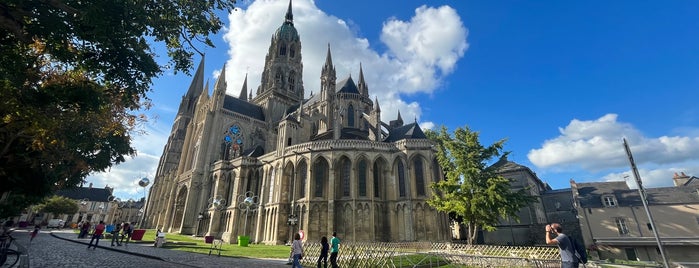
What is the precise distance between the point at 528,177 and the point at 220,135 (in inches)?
1631

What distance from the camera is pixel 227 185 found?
37.3 m

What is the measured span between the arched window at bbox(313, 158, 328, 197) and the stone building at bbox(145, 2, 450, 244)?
0.10m

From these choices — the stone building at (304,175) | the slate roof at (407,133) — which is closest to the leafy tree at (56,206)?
the stone building at (304,175)

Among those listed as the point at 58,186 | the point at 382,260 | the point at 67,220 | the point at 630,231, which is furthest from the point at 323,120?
the point at 67,220

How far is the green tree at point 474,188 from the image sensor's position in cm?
2223

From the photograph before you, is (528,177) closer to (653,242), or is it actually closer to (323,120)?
(653,242)

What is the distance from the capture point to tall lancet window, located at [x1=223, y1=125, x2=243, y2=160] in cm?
4256

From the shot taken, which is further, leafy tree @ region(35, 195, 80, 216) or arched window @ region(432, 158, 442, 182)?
leafy tree @ region(35, 195, 80, 216)

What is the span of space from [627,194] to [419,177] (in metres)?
21.1

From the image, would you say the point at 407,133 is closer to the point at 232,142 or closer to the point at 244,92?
the point at 232,142

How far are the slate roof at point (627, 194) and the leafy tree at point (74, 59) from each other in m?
37.9

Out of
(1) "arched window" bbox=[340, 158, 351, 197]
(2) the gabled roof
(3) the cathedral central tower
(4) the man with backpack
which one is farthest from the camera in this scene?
(3) the cathedral central tower

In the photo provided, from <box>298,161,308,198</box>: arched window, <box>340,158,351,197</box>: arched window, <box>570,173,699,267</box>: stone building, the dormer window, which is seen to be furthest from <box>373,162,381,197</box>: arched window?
the dormer window

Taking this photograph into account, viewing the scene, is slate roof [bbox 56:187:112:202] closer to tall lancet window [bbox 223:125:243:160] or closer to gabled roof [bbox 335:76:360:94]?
tall lancet window [bbox 223:125:243:160]
